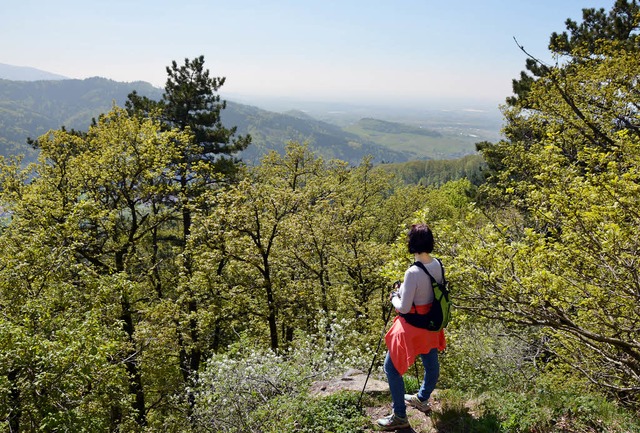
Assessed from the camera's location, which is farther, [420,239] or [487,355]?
[487,355]

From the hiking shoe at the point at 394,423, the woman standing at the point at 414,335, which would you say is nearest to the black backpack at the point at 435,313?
the woman standing at the point at 414,335

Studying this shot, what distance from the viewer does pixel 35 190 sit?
1738 centimetres

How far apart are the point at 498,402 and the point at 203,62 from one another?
104 feet

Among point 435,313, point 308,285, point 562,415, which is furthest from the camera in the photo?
point 308,285

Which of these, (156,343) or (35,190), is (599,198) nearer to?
(156,343)

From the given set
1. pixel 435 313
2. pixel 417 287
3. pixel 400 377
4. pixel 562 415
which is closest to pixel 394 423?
pixel 400 377

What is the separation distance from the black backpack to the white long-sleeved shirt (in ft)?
0.22

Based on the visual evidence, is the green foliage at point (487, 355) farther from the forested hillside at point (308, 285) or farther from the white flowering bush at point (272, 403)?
the white flowering bush at point (272, 403)

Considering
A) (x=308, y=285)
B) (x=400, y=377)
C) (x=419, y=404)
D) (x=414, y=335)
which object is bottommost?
(x=308, y=285)

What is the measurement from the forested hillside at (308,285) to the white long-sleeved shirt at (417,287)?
4.22 feet

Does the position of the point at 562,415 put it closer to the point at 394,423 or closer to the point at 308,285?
the point at 394,423

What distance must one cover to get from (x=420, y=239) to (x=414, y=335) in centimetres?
143

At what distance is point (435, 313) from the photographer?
5535 mm

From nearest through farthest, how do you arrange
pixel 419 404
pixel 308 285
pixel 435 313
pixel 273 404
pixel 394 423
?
pixel 435 313 < pixel 394 423 < pixel 419 404 < pixel 273 404 < pixel 308 285
